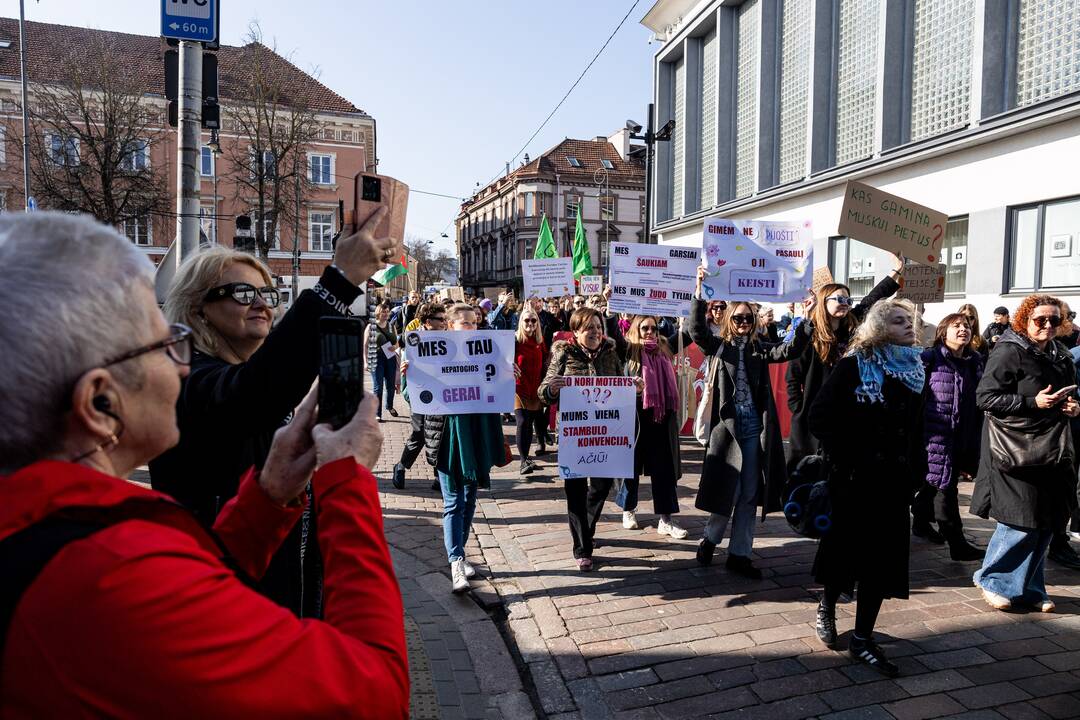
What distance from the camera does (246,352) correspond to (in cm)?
254

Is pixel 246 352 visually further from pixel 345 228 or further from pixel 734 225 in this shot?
pixel 734 225

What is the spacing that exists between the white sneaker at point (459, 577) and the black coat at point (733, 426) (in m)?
1.78

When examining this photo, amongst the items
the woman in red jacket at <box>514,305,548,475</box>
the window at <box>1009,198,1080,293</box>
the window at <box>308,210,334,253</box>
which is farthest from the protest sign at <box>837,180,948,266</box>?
the window at <box>308,210,334,253</box>

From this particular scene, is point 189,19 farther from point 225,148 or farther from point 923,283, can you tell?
point 225,148

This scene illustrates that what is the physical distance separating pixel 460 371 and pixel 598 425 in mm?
1164

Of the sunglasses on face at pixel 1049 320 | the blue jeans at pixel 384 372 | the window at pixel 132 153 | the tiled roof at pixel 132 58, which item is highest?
the tiled roof at pixel 132 58

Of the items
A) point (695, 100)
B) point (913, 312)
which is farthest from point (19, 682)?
point (695, 100)

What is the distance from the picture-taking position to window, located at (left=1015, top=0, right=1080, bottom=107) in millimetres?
10719

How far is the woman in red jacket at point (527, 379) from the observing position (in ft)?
29.2

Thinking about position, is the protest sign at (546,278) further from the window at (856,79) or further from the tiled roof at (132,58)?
the tiled roof at (132,58)

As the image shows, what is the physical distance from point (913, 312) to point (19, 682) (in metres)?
4.56

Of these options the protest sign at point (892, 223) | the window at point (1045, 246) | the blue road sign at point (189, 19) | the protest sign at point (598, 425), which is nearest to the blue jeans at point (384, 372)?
the blue road sign at point (189, 19)

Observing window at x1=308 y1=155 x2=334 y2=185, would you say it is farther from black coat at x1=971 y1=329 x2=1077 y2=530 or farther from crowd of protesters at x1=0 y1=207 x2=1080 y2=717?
black coat at x1=971 y1=329 x2=1077 y2=530

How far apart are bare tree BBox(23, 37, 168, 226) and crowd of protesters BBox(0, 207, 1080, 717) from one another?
33463mm
